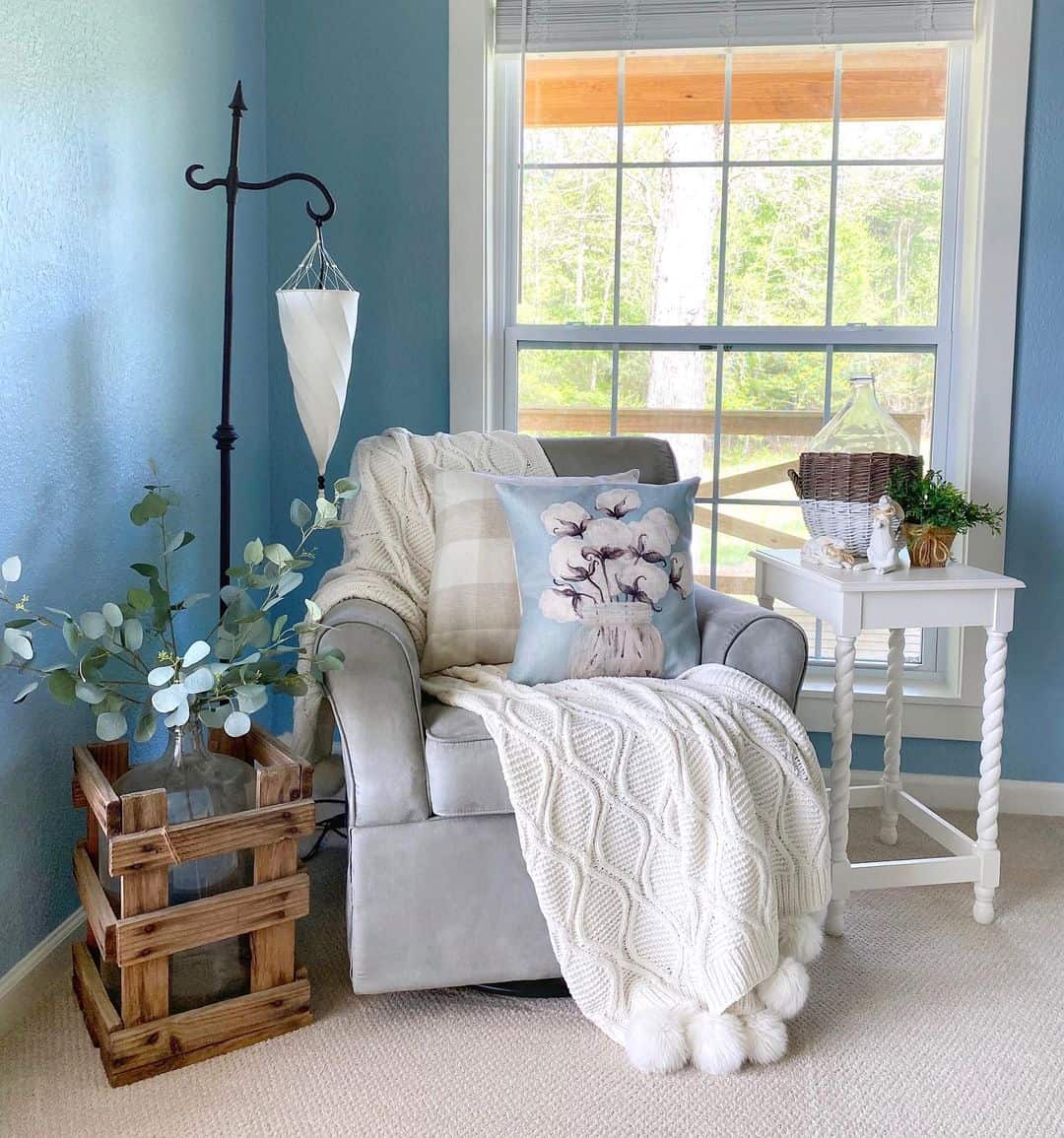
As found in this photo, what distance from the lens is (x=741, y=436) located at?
2.95 metres

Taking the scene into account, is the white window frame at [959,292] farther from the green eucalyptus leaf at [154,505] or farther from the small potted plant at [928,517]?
the green eucalyptus leaf at [154,505]

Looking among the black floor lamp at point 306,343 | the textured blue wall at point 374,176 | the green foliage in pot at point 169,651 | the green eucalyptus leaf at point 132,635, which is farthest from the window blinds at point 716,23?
the green eucalyptus leaf at point 132,635

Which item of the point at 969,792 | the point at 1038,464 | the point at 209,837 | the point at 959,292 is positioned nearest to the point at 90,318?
the point at 209,837

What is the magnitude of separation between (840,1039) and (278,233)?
2.30 m

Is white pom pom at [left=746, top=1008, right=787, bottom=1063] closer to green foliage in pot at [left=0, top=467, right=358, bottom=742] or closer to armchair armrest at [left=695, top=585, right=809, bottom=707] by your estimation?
armchair armrest at [left=695, top=585, right=809, bottom=707]

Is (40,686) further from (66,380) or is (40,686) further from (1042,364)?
(1042,364)

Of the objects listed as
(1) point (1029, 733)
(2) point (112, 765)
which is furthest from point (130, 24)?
(1) point (1029, 733)

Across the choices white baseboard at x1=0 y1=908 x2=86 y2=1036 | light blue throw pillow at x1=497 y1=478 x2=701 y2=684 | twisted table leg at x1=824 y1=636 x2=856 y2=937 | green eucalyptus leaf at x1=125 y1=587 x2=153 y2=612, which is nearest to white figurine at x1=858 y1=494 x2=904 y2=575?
twisted table leg at x1=824 y1=636 x2=856 y2=937

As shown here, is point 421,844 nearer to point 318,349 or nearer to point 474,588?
point 474,588

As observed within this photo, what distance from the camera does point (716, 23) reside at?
2779mm

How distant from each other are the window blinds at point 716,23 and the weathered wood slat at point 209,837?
2058mm

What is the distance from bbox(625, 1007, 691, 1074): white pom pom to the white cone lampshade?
135 cm

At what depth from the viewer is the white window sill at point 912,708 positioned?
112 inches

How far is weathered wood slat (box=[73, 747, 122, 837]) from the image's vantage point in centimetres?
160
